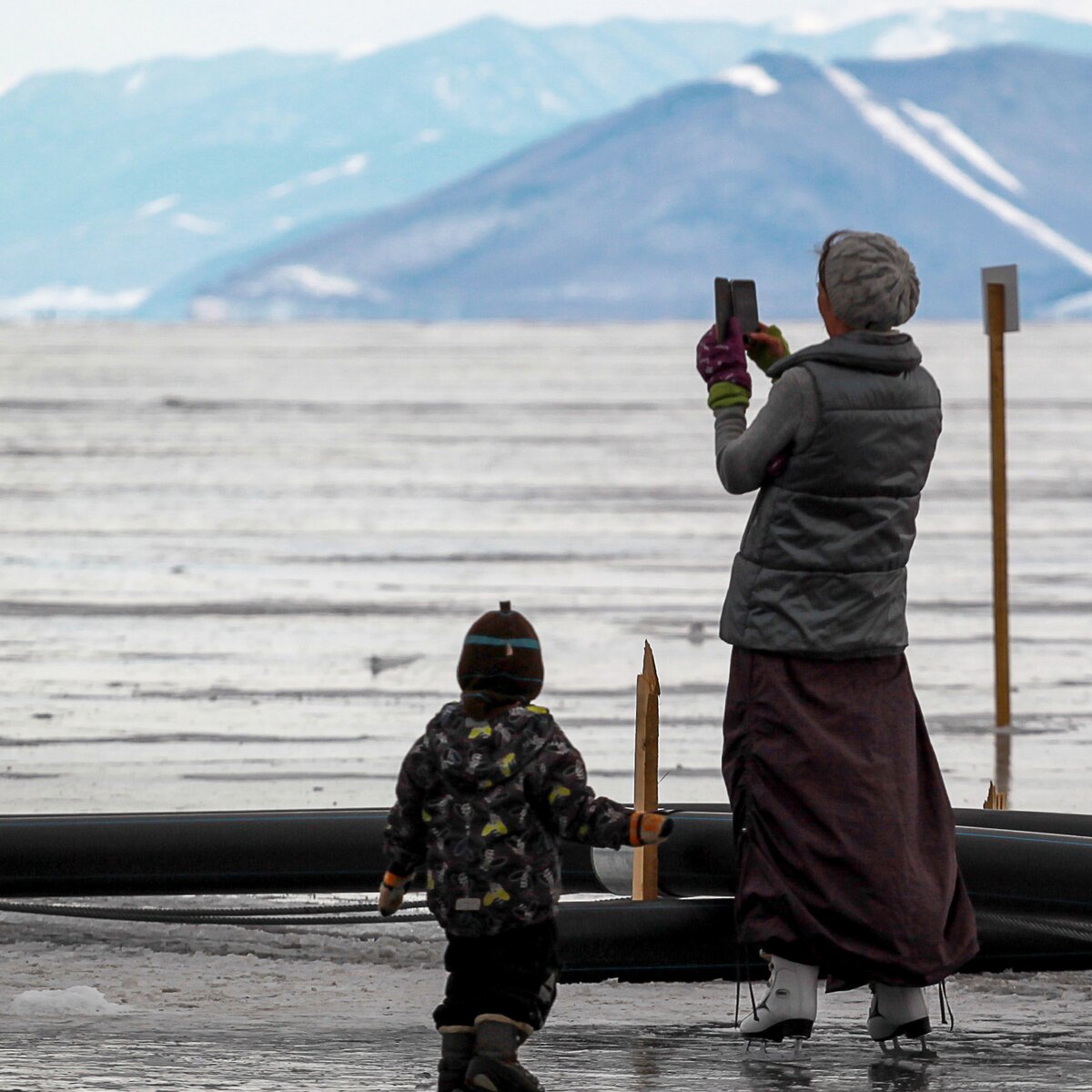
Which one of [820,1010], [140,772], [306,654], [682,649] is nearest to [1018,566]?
[682,649]

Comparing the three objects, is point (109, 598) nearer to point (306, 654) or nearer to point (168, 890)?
point (306, 654)

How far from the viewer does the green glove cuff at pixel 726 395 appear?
454 centimetres

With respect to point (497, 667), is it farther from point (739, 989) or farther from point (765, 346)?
point (739, 989)

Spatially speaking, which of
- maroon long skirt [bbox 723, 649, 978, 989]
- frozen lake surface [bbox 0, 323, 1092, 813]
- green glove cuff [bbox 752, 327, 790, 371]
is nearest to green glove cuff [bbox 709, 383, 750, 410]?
green glove cuff [bbox 752, 327, 790, 371]

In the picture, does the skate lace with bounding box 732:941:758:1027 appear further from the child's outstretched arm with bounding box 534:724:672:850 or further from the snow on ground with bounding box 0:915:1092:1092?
the child's outstretched arm with bounding box 534:724:672:850

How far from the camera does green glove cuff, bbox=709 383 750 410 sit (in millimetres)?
4535

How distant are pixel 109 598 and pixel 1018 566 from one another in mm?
6826

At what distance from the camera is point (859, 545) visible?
4438 mm

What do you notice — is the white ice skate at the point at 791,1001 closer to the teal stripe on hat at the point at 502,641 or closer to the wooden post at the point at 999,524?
the teal stripe on hat at the point at 502,641

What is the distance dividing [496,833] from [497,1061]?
43 centimetres

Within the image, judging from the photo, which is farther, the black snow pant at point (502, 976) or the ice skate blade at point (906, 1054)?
the ice skate blade at point (906, 1054)

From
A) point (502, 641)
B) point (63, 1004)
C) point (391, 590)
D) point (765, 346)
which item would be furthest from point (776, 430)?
point (391, 590)

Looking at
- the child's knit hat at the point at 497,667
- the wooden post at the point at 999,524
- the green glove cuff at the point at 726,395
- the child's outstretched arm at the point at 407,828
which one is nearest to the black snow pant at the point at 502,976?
the child's outstretched arm at the point at 407,828

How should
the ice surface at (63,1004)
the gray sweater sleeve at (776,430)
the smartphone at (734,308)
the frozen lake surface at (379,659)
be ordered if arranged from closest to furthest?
1. the gray sweater sleeve at (776,430)
2. the smartphone at (734,308)
3. the frozen lake surface at (379,659)
4. the ice surface at (63,1004)
